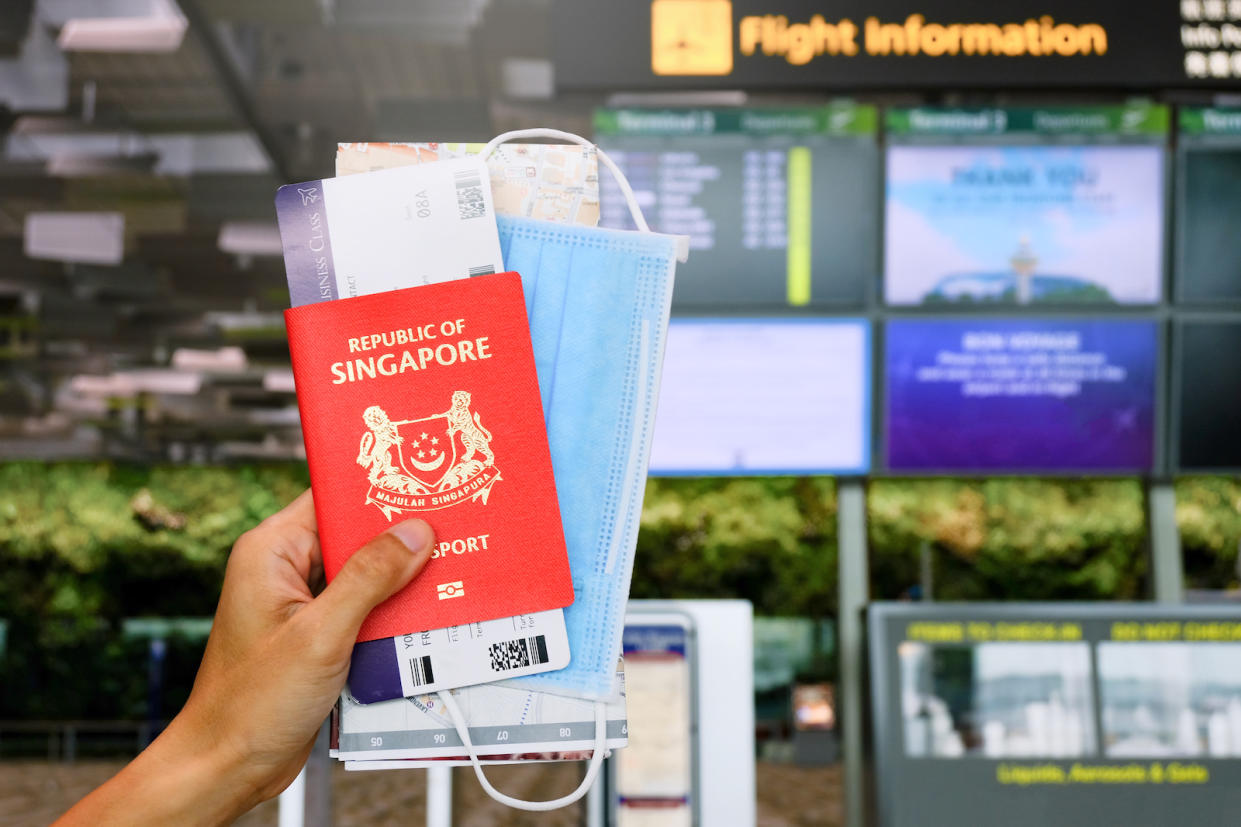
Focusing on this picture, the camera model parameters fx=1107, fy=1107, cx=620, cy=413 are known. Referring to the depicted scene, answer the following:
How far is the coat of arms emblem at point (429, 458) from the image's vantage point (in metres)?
1.23

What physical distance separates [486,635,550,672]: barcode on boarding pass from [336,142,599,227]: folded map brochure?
1.61 feet

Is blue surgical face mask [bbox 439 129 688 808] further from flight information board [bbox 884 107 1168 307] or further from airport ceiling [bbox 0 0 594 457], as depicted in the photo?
airport ceiling [bbox 0 0 594 457]

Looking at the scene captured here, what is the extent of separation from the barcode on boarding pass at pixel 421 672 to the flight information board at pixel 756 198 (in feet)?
10.9

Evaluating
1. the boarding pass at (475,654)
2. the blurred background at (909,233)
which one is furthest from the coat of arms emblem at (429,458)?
the blurred background at (909,233)

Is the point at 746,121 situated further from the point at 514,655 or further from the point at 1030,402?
the point at 514,655

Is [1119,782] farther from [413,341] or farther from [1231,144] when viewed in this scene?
[413,341]

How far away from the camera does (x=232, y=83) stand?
6.55m

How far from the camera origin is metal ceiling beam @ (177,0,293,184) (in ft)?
18.7

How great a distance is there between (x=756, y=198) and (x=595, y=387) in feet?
11.2

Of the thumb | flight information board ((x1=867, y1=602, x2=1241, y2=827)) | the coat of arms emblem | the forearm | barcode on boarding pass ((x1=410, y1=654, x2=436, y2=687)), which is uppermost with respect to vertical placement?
the coat of arms emblem

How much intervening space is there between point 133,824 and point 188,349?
11664 mm

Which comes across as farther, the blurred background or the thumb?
the blurred background

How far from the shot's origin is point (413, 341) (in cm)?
124

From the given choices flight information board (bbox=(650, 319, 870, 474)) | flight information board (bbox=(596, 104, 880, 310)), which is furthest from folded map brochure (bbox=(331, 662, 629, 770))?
flight information board (bbox=(596, 104, 880, 310))
